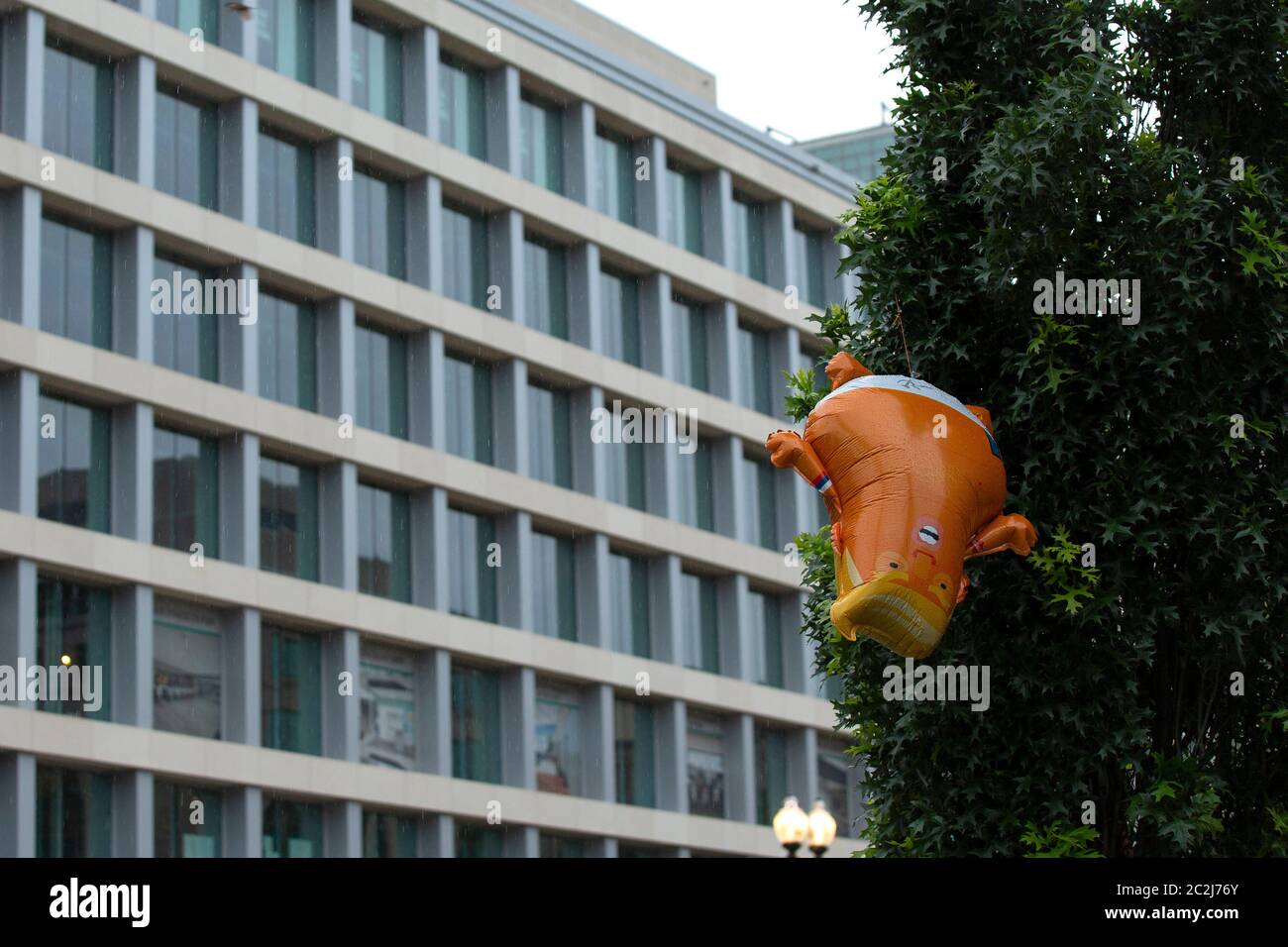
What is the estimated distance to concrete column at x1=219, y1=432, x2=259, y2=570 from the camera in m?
44.8

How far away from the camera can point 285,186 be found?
48125 mm

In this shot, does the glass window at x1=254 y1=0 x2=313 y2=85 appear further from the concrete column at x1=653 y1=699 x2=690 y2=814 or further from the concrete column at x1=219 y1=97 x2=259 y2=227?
the concrete column at x1=653 y1=699 x2=690 y2=814

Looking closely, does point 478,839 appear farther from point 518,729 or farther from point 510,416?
point 510,416

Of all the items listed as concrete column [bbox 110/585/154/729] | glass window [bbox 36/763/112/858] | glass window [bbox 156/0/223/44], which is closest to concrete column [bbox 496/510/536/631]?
concrete column [bbox 110/585/154/729]

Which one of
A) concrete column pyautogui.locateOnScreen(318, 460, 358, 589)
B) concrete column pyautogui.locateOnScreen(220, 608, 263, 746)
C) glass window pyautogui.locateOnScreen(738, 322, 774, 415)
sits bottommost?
concrete column pyautogui.locateOnScreen(220, 608, 263, 746)

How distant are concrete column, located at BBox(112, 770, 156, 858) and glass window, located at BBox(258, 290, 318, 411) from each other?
351 inches

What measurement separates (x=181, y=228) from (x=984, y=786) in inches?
1349

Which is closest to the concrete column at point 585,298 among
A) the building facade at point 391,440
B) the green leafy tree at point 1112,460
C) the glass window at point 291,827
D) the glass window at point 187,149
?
the building facade at point 391,440

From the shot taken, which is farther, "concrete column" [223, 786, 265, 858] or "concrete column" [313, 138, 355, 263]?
"concrete column" [313, 138, 355, 263]

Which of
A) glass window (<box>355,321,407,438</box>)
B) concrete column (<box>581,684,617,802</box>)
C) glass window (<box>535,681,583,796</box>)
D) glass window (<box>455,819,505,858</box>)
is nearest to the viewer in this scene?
glass window (<box>455,819,505,858</box>)
